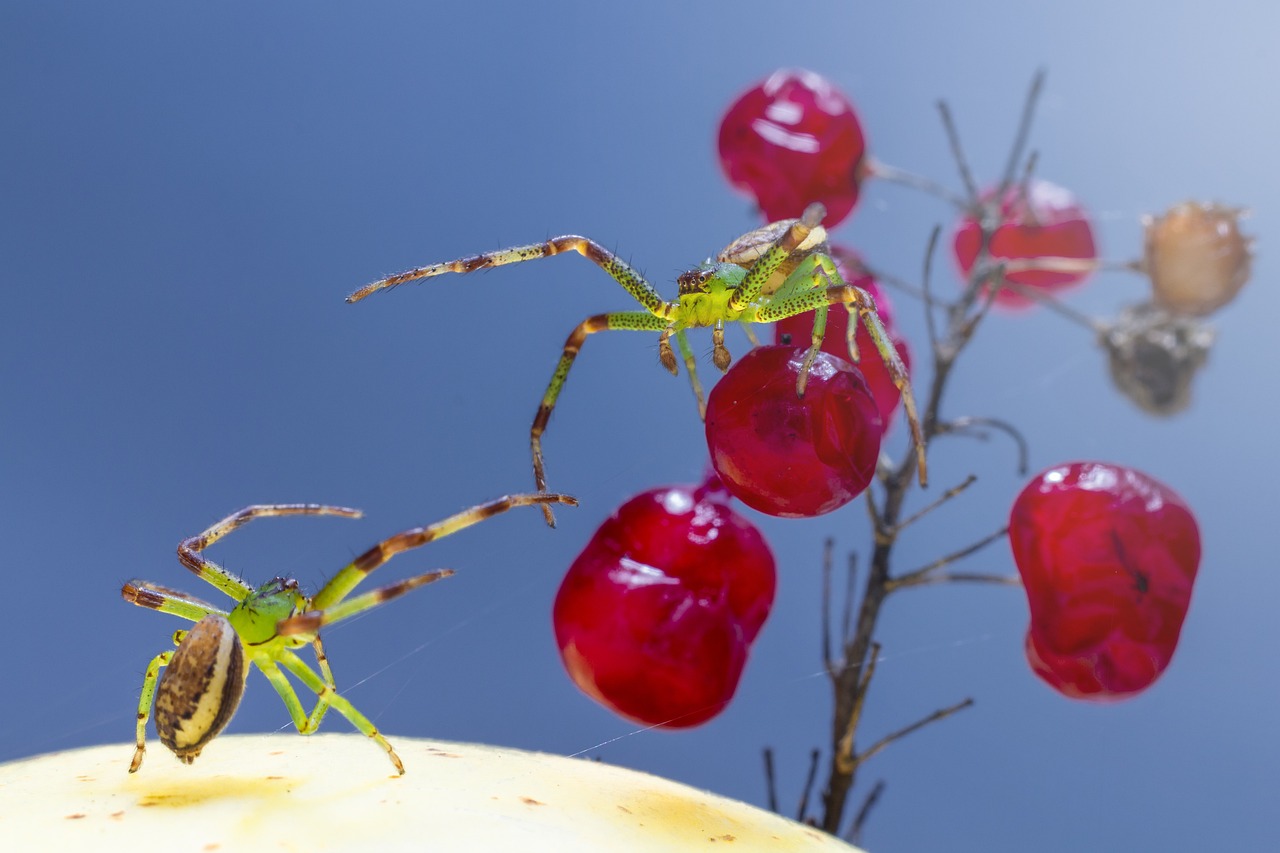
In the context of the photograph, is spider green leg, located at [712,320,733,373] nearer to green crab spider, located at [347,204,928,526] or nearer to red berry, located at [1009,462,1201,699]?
green crab spider, located at [347,204,928,526]

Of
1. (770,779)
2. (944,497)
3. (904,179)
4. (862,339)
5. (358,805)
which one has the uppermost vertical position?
(904,179)

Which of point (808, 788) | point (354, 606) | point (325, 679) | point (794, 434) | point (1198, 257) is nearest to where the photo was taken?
point (794, 434)

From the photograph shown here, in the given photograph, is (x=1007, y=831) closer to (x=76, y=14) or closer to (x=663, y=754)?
(x=663, y=754)

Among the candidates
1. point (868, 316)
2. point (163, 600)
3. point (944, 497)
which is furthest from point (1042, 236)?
point (163, 600)

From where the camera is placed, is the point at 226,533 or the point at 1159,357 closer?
the point at 226,533

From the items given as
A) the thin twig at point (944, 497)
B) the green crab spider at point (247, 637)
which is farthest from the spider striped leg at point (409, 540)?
the thin twig at point (944, 497)

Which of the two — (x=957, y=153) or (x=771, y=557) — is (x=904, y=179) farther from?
(x=771, y=557)

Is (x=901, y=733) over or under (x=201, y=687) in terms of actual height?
under
